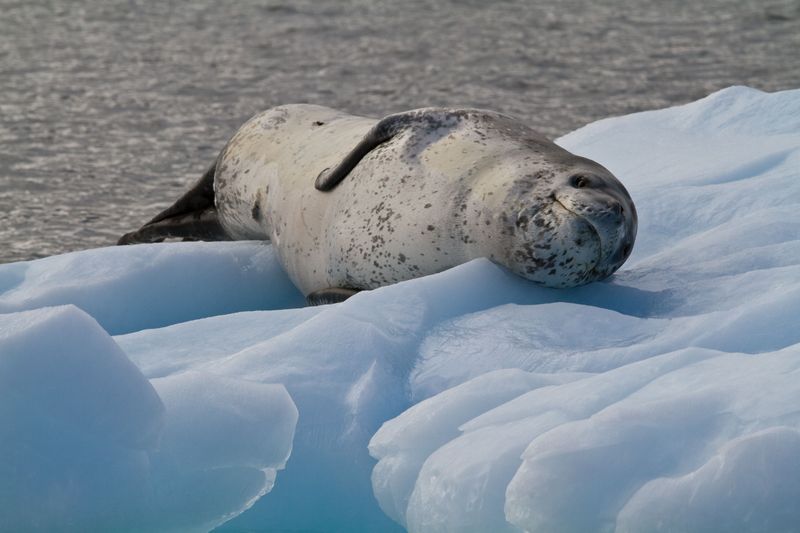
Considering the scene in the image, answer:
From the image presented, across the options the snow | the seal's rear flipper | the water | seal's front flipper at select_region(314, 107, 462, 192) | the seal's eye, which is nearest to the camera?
the snow

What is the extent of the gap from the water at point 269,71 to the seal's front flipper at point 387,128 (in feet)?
6.06

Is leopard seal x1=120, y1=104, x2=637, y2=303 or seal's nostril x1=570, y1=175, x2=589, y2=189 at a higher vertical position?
seal's nostril x1=570, y1=175, x2=589, y2=189

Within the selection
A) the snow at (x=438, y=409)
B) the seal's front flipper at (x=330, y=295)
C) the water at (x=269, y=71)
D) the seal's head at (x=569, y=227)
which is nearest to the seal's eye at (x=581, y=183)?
the seal's head at (x=569, y=227)

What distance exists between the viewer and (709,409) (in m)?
2.97

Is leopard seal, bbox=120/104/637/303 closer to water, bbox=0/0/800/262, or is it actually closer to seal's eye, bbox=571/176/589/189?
seal's eye, bbox=571/176/589/189

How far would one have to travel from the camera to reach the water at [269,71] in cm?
733

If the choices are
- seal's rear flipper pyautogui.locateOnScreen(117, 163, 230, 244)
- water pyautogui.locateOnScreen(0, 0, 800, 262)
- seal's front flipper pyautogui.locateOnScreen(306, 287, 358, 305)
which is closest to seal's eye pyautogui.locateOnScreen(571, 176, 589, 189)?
seal's front flipper pyautogui.locateOnScreen(306, 287, 358, 305)

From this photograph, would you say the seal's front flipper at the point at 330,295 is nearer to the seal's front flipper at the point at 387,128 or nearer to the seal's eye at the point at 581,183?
the seal's front flipper at the point at 387,128

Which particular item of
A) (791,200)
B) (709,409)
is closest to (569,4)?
(791,200)

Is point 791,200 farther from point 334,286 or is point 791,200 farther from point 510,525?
point 510,525

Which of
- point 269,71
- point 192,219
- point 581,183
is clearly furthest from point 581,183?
point 269,71

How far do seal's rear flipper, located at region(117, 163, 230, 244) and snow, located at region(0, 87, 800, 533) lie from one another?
135 cm

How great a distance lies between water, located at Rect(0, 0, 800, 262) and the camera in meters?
7.33

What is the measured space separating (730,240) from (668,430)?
1559 mm
